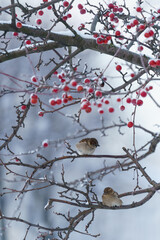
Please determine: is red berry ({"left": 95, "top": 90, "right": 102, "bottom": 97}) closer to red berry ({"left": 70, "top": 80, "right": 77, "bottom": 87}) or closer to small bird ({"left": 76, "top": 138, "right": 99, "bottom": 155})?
red berry ({"left": 70, "top": 80, "right": 77, "bottom": 87})

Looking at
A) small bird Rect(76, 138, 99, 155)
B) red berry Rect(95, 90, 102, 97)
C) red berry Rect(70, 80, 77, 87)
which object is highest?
small bird Rect(76, 138, 99, 155)

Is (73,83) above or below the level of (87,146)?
below

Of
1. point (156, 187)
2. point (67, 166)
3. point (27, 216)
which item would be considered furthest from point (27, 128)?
point (156, 187)

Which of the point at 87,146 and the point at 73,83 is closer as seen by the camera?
the point at 73,83

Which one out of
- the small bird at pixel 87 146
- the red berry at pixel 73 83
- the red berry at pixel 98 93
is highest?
the small bird at pixel 87 146

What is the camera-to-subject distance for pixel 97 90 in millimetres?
1553

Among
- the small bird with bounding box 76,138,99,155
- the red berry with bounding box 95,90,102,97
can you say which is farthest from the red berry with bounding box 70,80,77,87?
the small bird with bounding box 76,138,99,155

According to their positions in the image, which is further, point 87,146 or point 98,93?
point 87,146

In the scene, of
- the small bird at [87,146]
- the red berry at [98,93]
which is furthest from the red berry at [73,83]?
the small bird at [87,146]

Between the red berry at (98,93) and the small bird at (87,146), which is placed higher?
the small bird at (87,146)

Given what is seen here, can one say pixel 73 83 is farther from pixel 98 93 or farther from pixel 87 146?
pixel 87 146

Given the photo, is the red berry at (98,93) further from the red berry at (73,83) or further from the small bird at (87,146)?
the small bird at (87,146)

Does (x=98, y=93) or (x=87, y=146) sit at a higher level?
(x=87, y=146)

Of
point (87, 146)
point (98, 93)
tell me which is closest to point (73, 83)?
point (98, 93)
